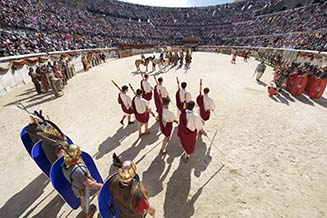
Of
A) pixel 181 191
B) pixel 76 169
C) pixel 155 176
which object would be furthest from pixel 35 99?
pixel 181 191

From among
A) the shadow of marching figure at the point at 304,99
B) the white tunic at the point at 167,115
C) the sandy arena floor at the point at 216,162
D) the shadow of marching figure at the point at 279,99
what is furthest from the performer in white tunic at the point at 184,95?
the shadow of marching figure at the point at 304,99

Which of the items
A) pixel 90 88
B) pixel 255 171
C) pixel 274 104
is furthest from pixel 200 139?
pixel 90 88

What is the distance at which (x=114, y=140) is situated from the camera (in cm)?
562

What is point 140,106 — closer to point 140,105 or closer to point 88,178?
point 140,105

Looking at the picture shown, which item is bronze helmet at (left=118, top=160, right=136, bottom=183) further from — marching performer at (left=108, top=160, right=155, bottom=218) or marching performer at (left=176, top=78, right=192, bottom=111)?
marching performer at (left=176, top=78, right=192, bottom=111)

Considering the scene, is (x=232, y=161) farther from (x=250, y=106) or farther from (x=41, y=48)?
(x=41, y=48)

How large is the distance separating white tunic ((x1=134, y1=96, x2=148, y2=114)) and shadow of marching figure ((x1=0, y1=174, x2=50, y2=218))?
9.51 feet

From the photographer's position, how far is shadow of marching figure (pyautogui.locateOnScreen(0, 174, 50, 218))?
3.44 meters

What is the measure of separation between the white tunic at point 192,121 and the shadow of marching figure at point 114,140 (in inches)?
100

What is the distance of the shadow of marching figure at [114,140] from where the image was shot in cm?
506

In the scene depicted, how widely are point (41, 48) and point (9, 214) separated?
1823 cm

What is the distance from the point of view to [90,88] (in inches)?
432

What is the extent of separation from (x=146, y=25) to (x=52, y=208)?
54484 mm

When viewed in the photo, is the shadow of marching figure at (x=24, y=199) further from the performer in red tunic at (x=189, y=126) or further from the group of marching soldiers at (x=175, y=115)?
the performer in red tunic at (x=189, y=126)
